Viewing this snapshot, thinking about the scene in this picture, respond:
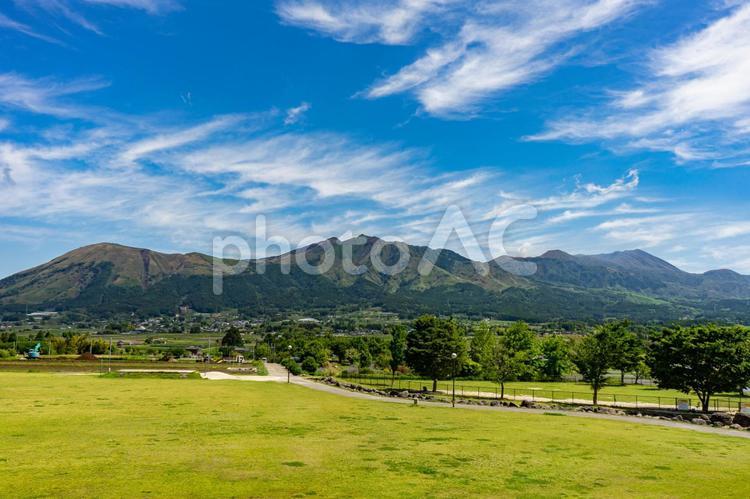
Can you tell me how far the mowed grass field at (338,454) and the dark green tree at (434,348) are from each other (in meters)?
33.7

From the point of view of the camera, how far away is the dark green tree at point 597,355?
205ft

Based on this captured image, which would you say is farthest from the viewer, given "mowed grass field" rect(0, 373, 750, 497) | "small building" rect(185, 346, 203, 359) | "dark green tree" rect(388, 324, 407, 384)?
Result: "small building" rect(185, 346, 203, 359)

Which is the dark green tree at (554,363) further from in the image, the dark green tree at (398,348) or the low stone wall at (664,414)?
the low stone wall at (664,414)

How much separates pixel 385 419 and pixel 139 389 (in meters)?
33.0

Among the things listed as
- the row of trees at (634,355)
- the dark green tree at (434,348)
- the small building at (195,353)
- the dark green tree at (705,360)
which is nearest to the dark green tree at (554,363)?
the row of trees at (634,355)

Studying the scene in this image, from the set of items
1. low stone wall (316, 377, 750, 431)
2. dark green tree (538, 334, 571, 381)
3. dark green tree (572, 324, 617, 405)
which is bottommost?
dark green tree (538, 334, 571, 381)

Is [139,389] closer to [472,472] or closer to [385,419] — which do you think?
[385,419]

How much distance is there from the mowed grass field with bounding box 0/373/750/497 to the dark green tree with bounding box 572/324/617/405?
22786 mm

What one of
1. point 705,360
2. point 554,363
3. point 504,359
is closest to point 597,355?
point 705,360

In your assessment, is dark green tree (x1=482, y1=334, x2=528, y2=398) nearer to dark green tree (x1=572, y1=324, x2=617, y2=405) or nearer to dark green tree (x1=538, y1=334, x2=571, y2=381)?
dark green tree (x1=572, y1=324, x2=617, y2=405)

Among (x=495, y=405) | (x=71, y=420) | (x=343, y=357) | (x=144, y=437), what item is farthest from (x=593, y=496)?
(x=343, y=357)

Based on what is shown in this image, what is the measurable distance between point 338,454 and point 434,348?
53753mm

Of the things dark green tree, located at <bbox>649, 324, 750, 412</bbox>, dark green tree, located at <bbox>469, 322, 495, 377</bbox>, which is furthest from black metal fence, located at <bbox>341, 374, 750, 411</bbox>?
dark green tree, located at <bbox>469, 322, 495, 377</bbox>

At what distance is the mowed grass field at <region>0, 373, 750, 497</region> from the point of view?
60.9 ft
